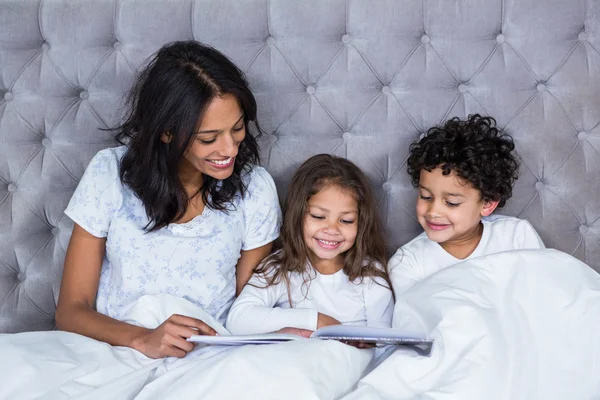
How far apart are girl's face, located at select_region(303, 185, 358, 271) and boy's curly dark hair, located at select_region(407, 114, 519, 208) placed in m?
0.20

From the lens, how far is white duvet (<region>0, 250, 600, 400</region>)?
1.32 metres

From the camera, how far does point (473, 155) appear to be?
170cm

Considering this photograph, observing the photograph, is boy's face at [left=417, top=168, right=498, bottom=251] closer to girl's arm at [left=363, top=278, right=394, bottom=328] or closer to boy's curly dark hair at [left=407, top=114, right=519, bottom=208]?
boy's curly dark hair at [left=407, top=114, right=519, bottom=208]

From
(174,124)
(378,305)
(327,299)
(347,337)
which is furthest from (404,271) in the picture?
(174,124)

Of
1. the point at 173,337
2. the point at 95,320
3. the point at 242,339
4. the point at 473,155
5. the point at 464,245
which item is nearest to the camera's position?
the point at 242,339

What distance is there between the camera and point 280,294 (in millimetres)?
1777

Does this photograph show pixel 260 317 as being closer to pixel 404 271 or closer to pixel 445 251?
pixel 404 271

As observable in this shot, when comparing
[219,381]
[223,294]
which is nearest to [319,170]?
[223,294]

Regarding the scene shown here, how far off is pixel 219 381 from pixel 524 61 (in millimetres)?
1133

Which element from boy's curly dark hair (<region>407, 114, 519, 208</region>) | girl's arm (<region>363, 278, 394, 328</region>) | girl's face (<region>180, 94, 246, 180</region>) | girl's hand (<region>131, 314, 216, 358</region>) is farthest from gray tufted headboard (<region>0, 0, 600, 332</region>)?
girl's hand (<region>131, 314, 216, 358</region>)

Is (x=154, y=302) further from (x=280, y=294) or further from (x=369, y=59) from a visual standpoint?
(x=369, y=59)

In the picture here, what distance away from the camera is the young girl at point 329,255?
1.74 m

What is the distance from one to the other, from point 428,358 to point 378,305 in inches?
14.3

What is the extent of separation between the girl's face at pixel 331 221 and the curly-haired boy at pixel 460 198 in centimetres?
15
